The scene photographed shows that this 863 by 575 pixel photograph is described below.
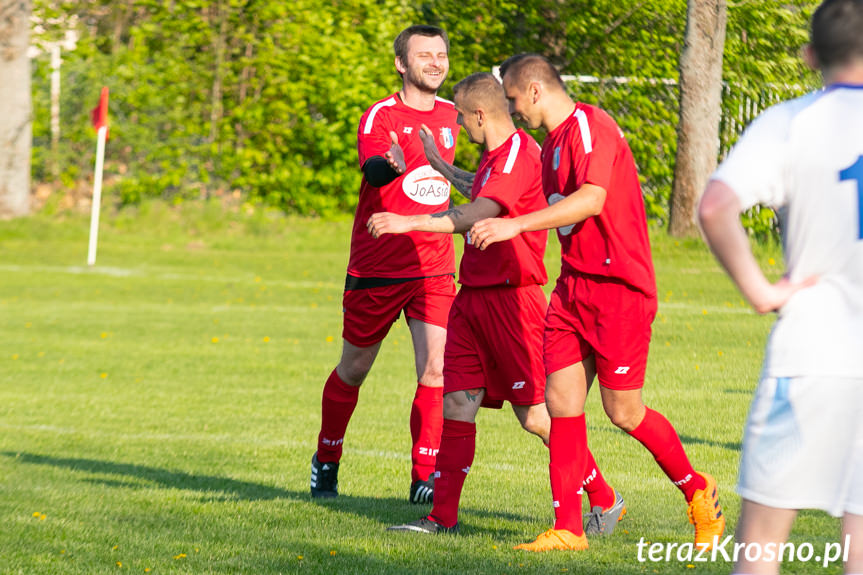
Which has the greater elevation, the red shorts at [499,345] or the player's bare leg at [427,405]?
the red shorts at [499,345]

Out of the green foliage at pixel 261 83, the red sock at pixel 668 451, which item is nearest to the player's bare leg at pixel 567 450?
the red sock at pixel 668 451

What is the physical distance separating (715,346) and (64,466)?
748 cm

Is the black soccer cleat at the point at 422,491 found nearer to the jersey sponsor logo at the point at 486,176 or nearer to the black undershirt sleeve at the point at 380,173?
the black undershirt sleeve at the point at 380,173

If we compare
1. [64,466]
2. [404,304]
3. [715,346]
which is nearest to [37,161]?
[715,346]

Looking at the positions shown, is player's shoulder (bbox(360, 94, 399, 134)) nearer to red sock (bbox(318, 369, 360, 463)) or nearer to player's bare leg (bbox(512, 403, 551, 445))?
red sock (bbox(318, 369, 360, 463))

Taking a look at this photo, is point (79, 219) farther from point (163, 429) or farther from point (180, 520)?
point (180, 520)

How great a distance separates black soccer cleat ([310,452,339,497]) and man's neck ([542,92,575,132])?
2.54m

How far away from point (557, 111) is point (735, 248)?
2150 millimetres

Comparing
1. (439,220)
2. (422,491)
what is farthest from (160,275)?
(439,220)

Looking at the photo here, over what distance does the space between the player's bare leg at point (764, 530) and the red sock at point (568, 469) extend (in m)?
2.00

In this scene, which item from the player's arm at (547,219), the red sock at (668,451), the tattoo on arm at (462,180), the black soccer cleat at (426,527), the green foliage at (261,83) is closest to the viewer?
the player's arm at (547,219)

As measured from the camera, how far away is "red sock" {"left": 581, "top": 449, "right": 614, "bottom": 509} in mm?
5520

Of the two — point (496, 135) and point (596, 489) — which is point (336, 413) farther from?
point (496, 135)

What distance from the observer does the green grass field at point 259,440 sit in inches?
204
